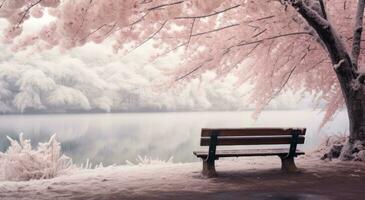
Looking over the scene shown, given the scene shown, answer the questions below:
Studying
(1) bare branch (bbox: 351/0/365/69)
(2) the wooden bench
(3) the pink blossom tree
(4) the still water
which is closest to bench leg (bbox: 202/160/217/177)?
(2) the wooden bench

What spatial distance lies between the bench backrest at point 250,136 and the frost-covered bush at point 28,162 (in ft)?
12.3

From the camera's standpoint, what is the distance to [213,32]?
9391 mm

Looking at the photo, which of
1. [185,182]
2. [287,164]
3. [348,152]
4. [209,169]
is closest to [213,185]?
[185,182]

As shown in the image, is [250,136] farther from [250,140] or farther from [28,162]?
[28,162]

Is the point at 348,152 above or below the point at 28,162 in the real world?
above

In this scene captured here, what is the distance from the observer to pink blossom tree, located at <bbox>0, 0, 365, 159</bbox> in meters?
5.71

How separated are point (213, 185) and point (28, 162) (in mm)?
4540

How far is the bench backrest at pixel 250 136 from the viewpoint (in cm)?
655

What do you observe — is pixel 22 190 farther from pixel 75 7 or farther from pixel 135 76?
pixel 135 76

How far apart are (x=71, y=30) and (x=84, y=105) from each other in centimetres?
2927

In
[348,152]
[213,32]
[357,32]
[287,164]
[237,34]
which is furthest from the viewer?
[213,32]

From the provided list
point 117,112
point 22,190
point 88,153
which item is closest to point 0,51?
point 117,112

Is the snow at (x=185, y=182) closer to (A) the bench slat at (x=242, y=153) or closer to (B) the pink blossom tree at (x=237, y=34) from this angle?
(A) the bench slat at (x=242, y=153)

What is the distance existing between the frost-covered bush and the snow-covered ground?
227 cm
